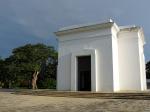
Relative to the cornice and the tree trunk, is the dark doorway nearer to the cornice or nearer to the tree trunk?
the cornice

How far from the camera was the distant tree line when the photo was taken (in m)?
38.5

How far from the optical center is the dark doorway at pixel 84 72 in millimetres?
18609

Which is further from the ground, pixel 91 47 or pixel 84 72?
pixel 91 47

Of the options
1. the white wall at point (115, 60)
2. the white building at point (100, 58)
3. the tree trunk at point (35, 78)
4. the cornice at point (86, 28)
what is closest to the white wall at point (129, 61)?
the white building at point (100, 58)

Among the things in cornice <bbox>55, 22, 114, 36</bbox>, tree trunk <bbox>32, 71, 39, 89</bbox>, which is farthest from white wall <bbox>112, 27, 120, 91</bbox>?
tree trunk <bbox>32, 71, 39, 89</bbox>

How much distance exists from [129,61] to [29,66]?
2241cm

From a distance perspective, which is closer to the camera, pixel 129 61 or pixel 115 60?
pixel 115 60

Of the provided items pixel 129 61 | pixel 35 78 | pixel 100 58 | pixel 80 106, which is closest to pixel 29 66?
pixel 35 78

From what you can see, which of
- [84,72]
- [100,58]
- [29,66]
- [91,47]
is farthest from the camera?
[29,66]

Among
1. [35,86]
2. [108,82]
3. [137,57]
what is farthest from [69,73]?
[35,86]

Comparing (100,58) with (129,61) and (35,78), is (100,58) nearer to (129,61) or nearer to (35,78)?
(129,61)

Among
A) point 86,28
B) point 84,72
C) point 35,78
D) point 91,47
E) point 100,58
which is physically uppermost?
point 86,28

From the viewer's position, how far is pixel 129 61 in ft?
61.2

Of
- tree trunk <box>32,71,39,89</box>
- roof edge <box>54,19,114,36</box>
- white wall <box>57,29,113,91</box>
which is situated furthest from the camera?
tree trunk <box>32,71,39,89</box>
